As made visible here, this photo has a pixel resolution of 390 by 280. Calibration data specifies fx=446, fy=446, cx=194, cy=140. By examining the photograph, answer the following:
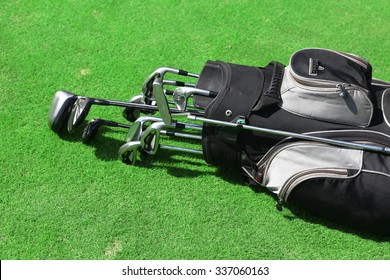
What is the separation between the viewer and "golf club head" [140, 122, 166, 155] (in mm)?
2592

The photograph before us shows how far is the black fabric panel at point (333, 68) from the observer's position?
2369 millimetres

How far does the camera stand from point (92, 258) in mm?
2463

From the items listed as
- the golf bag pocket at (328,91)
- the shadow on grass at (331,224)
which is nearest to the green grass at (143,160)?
the shadow on grass at (331,224)

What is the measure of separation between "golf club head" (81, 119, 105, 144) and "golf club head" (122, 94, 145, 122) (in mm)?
216

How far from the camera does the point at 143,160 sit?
113 inches

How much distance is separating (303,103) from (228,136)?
440 millimetres

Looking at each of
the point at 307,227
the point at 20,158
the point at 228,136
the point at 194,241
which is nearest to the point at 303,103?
the point at 228,136

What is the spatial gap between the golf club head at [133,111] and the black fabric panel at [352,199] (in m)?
1.20

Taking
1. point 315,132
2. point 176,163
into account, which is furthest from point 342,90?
point 176,163

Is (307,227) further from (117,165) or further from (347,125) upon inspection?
(117,165)

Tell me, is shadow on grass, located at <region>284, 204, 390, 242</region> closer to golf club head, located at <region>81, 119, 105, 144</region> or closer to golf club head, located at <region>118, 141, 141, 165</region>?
golf club head, located at <region>118, 141, 141, 165</region>

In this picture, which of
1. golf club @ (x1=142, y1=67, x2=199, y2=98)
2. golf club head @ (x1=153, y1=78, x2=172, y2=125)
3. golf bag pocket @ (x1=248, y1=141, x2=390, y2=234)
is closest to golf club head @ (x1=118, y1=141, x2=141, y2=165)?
golf club head @ (x1=153, y1=78, x2=172, y2=125)

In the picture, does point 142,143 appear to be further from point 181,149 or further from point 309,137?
point 309,137

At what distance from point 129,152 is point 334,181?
4.02 ft
